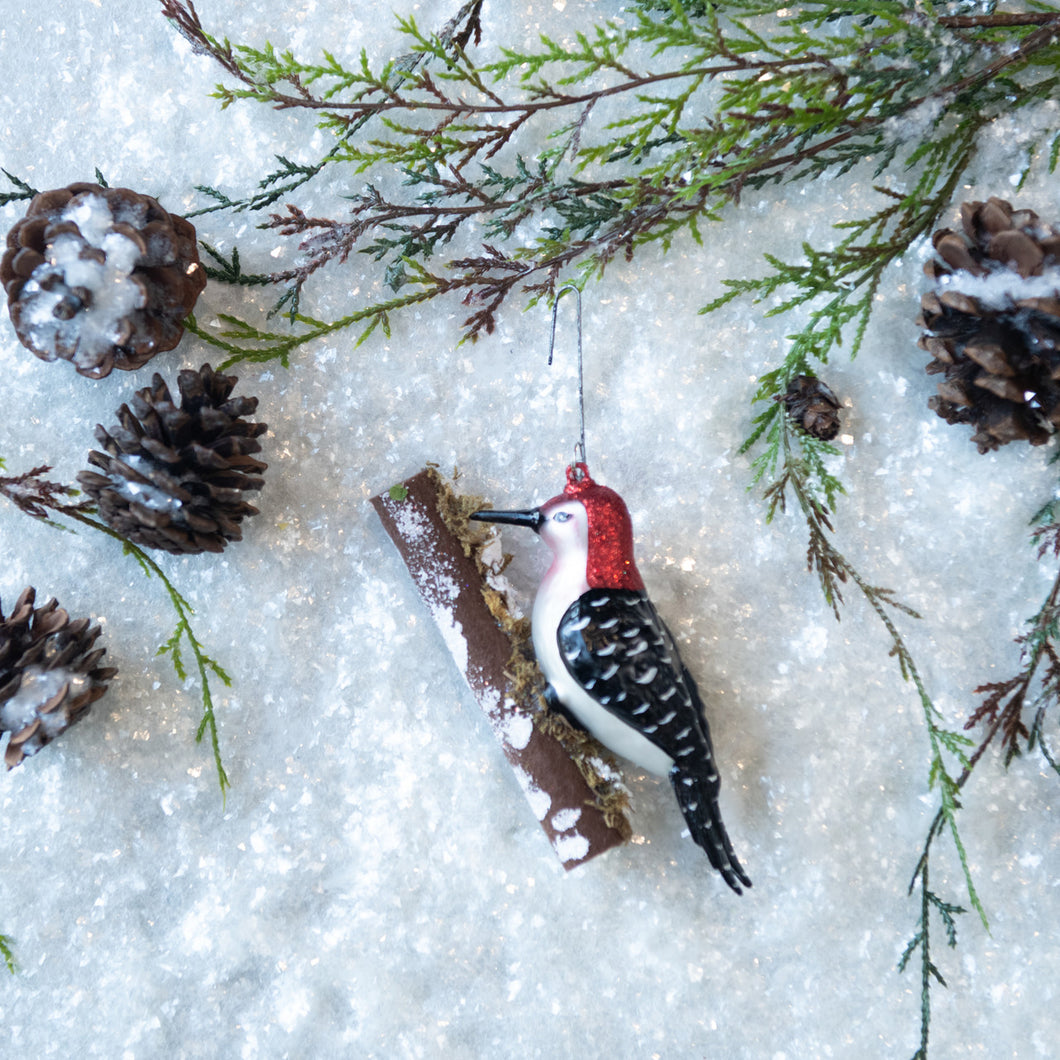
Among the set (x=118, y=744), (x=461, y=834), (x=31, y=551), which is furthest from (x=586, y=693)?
(x=31, y=551)

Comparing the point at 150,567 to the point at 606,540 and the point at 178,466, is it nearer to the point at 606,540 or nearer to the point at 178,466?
the point at 178,466

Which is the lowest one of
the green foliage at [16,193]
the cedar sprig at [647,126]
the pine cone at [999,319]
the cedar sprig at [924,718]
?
the cedar sprig at [924,718]

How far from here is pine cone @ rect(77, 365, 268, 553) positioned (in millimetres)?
1087

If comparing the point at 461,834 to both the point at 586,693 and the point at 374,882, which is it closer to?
the point at 374,882

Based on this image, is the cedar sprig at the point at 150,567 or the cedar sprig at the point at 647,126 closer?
the cedar sprig at the point at 647,126

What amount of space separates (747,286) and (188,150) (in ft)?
2.55

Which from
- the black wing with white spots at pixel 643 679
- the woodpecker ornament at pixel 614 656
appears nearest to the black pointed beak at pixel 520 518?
the woodpecker ornament at pixel 614 656

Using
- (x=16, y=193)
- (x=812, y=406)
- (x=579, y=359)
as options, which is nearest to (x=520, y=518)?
(x=579, y=359)

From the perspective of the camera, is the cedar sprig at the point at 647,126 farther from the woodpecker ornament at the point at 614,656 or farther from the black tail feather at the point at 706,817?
the black tail feather at the point at 706,817

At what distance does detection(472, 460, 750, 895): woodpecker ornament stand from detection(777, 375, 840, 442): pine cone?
261 millimetres

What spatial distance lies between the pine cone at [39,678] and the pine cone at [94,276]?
32 centimetres

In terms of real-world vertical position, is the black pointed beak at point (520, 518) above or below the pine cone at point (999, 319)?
below

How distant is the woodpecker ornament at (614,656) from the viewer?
1052 millimetres

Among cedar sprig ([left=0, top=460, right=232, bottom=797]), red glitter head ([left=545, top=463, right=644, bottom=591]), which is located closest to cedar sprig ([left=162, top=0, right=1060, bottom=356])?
red glitter head ([left=545, top=463, right=644, bottom=591])
